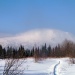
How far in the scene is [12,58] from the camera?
10469 mm

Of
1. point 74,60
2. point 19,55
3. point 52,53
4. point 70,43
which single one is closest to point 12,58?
point 19,55

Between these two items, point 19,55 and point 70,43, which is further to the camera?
point 70,43

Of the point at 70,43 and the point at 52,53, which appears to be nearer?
the point at 70,43

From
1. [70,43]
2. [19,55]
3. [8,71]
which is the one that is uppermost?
[70,43]

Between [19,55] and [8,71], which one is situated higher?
[19,55]

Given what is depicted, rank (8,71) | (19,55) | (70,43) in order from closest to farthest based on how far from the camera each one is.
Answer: (8,71) < (19,55) < (70,43)

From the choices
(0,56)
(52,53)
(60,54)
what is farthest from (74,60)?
(52,53)

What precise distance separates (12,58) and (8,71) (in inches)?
28.4

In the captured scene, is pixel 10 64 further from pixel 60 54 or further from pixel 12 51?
pixel 60 54

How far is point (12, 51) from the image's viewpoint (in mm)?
11055

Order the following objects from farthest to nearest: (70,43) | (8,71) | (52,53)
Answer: (52,53) → (70,43) → (8,71)

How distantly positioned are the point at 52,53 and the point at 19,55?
3267 inches

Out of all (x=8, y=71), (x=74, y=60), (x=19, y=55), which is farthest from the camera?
(x=74, y=60)

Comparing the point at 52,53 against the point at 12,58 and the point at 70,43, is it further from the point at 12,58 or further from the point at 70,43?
the point at 12,58
